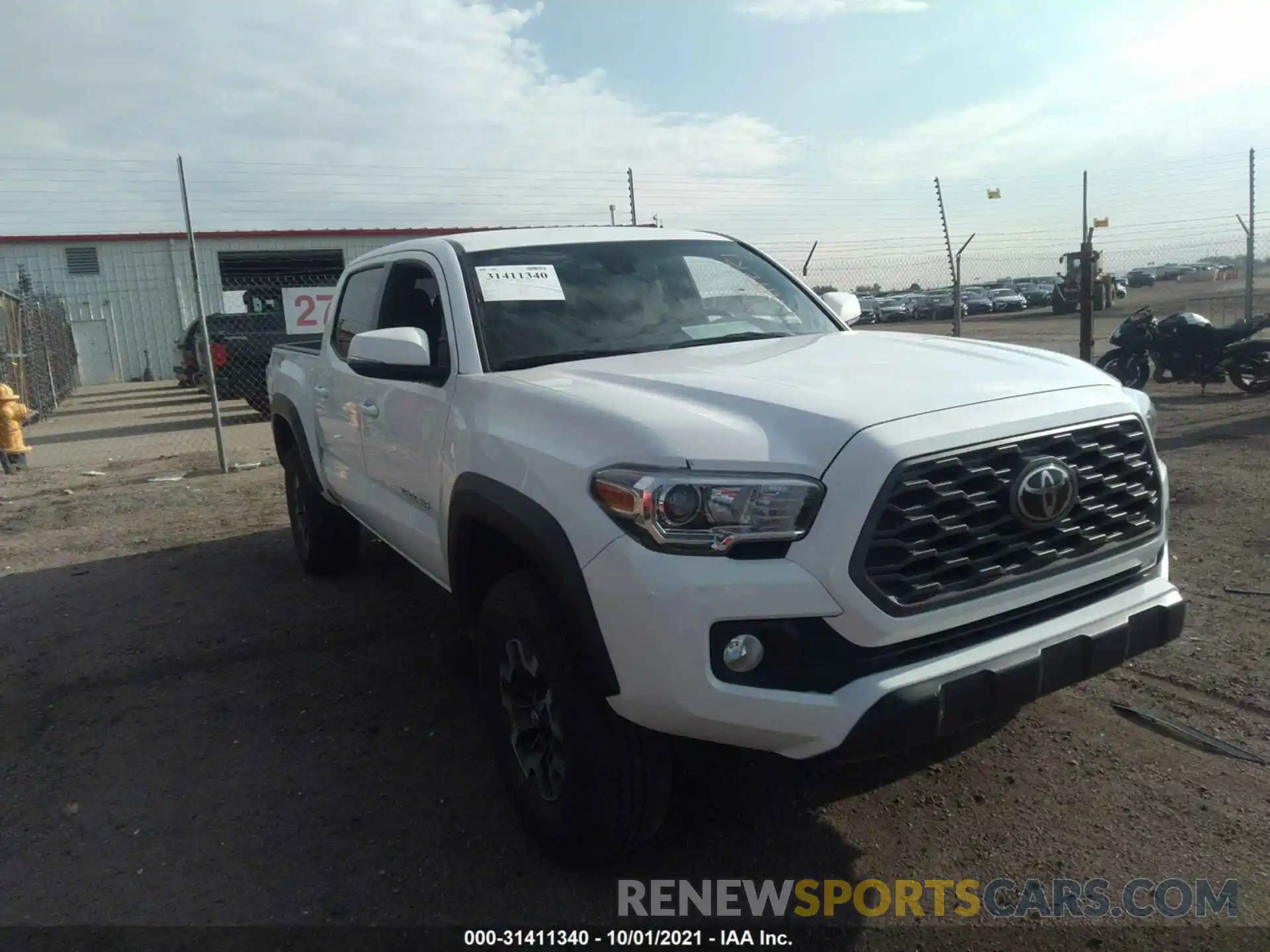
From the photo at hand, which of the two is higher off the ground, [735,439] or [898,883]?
[735,439]

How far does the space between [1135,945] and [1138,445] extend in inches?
52.4

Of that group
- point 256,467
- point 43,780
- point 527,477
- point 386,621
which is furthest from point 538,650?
point 256,467

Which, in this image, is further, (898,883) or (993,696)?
(898,883)

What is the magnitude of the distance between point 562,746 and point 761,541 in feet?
2.77

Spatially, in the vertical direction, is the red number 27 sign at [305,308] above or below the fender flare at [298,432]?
above

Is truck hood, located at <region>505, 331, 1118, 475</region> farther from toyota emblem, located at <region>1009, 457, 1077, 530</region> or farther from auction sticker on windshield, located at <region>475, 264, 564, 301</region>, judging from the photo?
auction sticker on windshield, located at <region>475, 264, 564, 301</region>

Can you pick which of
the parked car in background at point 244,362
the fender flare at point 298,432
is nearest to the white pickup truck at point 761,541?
the fender flare at point 298,432

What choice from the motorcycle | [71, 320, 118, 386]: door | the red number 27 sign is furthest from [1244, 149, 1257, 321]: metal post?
[71, 320, 118, 386]: door

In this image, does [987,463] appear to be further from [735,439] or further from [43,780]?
[43,780]

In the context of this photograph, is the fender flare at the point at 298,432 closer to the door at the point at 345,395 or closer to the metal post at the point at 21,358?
the door at the point at 345,395

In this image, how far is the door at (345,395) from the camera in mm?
4562

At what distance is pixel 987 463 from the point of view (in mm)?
2484

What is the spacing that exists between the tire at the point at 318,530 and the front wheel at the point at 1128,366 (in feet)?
32.9

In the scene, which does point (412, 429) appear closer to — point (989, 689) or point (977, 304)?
point (989, 689)
